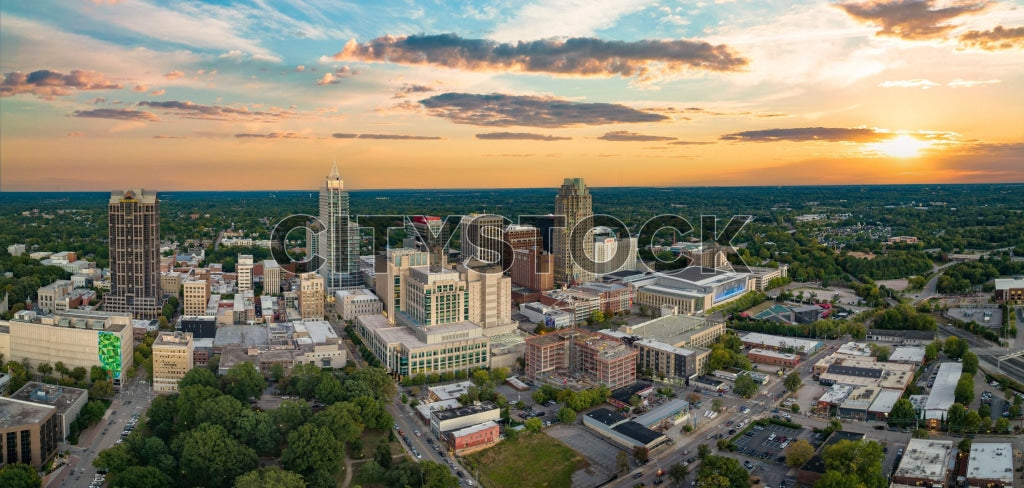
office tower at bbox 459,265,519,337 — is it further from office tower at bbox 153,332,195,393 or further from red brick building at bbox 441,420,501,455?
office tower at bbox 153,332,195,393

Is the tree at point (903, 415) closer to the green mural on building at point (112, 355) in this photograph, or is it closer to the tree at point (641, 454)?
the tree at point (641, 454)

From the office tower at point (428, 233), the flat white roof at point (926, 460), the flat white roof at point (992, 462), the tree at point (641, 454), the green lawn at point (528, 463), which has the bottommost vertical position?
the green lawn at point (528, 463)

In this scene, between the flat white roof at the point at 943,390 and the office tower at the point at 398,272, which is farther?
the office tower at the point at 398,272

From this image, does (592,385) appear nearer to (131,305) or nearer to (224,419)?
(224,419)

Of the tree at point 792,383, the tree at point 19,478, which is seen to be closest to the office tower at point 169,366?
the tree at point 19,478

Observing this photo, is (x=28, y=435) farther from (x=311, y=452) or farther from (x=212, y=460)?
(x=311, y=452)
